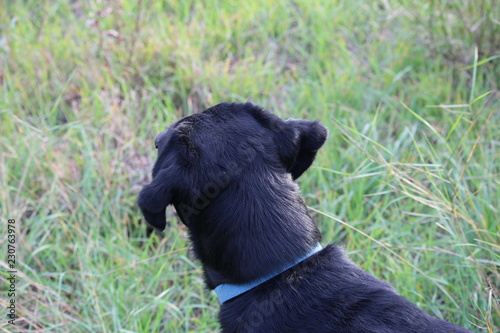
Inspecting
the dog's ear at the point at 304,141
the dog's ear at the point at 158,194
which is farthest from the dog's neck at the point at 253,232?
the dog's ear at the point at 304,141

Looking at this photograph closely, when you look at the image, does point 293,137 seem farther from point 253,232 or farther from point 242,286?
point 242,286

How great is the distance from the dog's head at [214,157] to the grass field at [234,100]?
446 millimetres

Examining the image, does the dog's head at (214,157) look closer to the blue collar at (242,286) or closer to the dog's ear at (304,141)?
the dog's ear at (304,141)

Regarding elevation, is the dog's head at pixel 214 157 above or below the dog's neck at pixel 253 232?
above

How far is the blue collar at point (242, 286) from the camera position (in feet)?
6.23

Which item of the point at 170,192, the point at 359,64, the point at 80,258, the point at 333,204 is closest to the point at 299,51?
the point at 359,64

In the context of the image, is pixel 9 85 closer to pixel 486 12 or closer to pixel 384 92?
pixel 384 92

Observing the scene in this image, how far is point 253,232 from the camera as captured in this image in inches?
74.9

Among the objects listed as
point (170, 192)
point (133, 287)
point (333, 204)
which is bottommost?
point (133, 287)

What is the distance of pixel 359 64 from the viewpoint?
14.8 feet

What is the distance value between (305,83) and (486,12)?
144 centimetres

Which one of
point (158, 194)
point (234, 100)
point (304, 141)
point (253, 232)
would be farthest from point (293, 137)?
point (234, 100)

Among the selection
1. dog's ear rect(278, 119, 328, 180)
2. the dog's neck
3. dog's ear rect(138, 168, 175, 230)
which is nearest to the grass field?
dog's ear rect(278, 119, 328, 180)

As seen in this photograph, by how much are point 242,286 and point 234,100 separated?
241 cm
